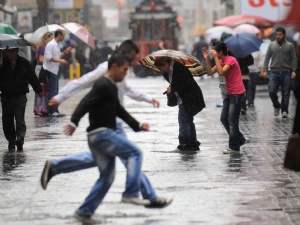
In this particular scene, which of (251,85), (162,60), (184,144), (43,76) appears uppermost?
(162,60)

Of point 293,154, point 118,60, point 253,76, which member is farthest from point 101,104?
point 253,76

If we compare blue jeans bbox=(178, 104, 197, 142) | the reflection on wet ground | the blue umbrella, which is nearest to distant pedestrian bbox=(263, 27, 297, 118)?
the blue umbrella

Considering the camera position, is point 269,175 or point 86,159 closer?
point 86,159

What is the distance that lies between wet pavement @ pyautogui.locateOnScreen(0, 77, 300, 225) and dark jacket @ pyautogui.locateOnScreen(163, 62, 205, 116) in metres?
0.69

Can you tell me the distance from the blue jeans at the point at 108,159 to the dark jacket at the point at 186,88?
5.95 m

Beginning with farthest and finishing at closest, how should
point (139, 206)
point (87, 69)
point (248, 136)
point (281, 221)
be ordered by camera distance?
point (87, 69) → point (248, 136) → point (139, 206) → point (281, 221)

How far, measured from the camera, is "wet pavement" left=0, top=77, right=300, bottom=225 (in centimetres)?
1042

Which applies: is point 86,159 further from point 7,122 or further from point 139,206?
point 7,122

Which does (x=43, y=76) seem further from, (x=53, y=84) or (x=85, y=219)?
(x=85, y=219)

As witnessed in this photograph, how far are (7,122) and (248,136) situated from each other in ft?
13.4

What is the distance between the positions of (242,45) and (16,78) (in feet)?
16.6

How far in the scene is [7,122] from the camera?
1689 cm

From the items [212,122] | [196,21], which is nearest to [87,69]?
[212,122]

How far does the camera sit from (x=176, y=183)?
1268cm
